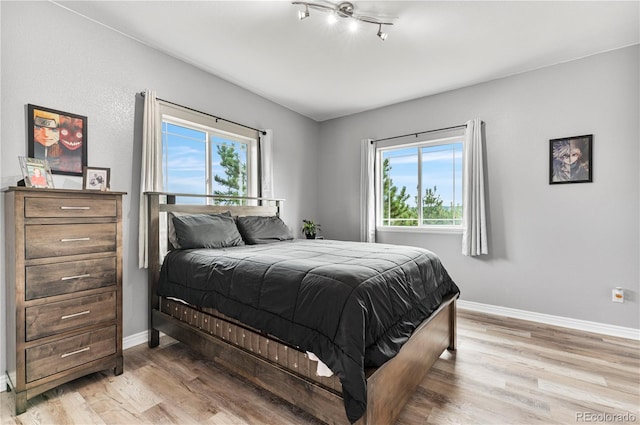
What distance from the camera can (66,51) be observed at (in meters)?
2.26

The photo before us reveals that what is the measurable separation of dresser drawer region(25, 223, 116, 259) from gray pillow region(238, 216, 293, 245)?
3.97 ft

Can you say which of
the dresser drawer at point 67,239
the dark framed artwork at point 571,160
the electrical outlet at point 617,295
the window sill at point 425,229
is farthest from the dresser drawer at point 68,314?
the electrical outlet at point 617,295

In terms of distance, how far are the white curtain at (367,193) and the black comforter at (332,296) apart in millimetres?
1937

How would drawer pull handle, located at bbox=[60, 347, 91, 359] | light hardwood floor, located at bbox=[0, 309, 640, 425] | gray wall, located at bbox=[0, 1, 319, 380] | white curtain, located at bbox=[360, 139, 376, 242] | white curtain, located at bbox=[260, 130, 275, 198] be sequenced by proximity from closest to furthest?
light hardwood floor, located at bbox=[0, 309, 640, 425], drawer pull handle, located at bbox=[60, 347, 91, 359], gray wall, located at bbox=[0, 1, 319, 380], white curtain, located at bbox=[260, 130, 275, 198], white curtain, located at bbox=[360, 139, 376, 242]

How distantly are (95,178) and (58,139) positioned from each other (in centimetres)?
39

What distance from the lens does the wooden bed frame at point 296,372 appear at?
1434mm

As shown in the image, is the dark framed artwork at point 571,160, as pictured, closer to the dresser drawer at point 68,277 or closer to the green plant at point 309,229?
the green plant at point 309,229

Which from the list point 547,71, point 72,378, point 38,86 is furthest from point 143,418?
point 547,71

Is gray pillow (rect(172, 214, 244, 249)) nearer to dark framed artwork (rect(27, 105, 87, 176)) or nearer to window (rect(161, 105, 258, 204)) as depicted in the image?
window (rect(161, 105, 258, 204))

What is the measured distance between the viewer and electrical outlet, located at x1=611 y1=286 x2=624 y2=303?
280cm

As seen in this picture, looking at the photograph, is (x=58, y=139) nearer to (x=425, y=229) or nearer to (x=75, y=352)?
(x=75, y=352)

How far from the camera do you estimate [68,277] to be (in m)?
1.86

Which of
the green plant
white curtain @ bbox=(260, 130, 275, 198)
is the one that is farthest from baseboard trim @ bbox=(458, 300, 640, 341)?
white curtain @ bbox=(260, 130, 275, 198)

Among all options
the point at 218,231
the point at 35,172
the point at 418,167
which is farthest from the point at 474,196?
the point at 35,172
